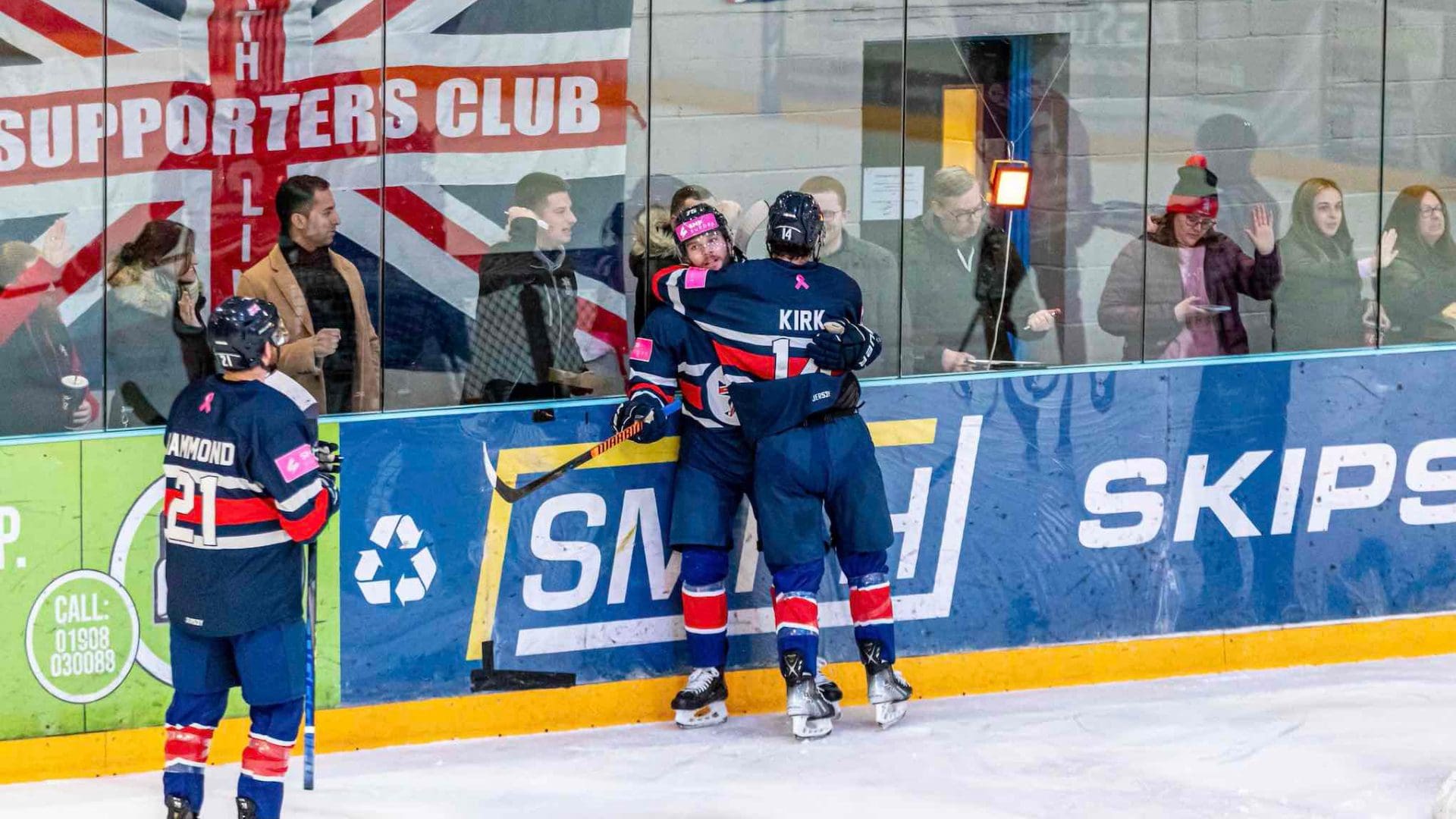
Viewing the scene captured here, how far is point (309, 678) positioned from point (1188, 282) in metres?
3.19

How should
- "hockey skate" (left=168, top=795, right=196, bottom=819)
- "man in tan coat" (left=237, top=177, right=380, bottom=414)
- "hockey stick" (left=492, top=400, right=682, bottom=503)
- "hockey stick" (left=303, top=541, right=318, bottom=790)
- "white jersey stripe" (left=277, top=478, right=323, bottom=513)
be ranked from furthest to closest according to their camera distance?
"hockey stick" (left=492, top=400, right=682, bottom=503) < "man in tan coat" (left=237, top=177, right=380, bottom=414) < "hockey stick" (left=303, top=541, right=318, bottom=790) < "hockey skate" (left=168, top=795, right=196, bottom=819) < "white jersey stripe" (left=277, top=478, right=323, bottom=513)

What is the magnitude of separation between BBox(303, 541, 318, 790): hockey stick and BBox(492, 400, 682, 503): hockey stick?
2.29 ft

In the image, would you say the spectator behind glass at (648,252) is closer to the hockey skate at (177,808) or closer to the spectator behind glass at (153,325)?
the spectator behind glass at (153,325)

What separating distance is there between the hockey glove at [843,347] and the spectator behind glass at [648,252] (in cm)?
62

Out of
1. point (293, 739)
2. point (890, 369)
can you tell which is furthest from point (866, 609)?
point (293, 739)

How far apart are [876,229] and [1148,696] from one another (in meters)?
1.60

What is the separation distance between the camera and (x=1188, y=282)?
23.0 ft

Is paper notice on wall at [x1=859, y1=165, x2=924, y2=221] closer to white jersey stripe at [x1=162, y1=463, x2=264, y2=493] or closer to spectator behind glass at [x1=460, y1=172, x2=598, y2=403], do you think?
spectator behind glass at [x1=460, y1=172, x2=598, y2=403]

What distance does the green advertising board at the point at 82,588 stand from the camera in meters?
5.42

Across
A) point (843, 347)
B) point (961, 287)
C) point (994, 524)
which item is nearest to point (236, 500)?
point (843, 347)

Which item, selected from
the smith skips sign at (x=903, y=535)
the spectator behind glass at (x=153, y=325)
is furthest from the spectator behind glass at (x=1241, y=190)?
the spectator behind glass at (x=153, y=325)

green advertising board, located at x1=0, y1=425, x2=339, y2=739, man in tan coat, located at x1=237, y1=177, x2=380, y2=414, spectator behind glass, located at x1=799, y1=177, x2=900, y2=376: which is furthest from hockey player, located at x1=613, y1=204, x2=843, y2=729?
green advertising board, located at x1=0, y1=425, x2=339, y2=739

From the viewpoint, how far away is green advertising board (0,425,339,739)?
542 cm

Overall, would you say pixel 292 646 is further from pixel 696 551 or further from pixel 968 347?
pixel 968 347
